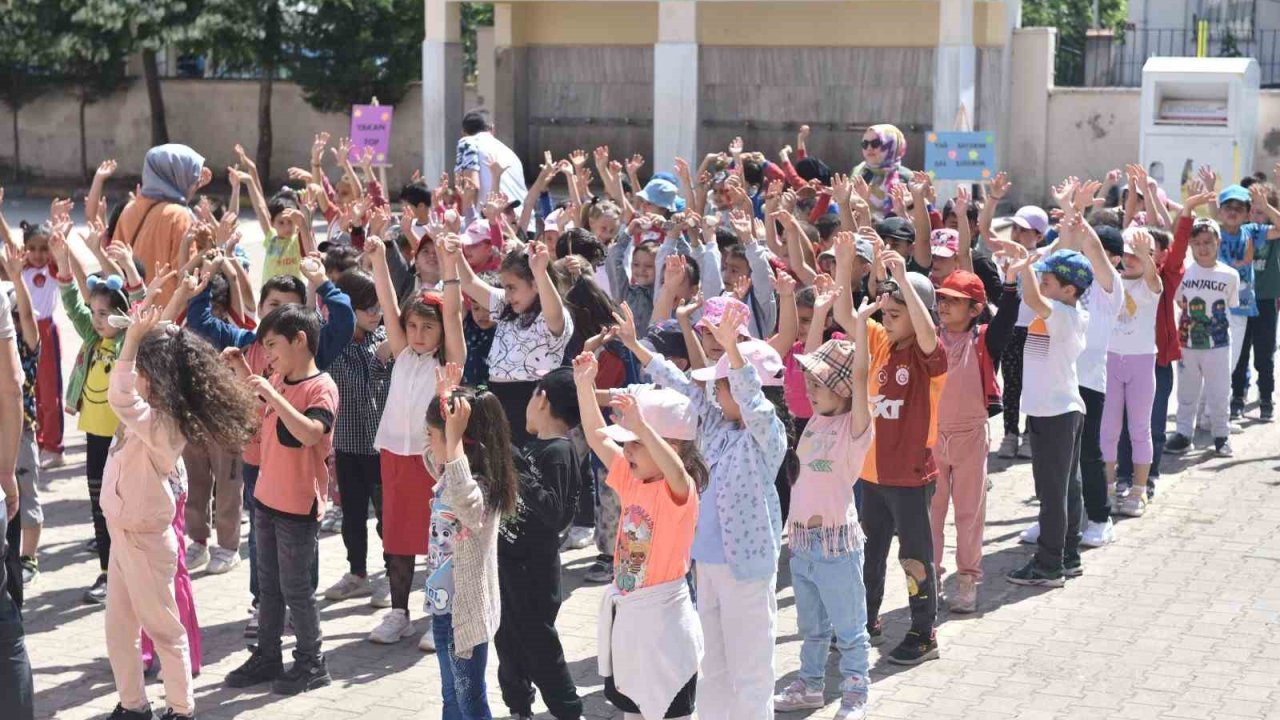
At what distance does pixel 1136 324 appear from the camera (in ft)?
31.4

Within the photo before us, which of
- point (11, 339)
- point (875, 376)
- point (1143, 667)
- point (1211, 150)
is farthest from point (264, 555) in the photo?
point (1211, 150)

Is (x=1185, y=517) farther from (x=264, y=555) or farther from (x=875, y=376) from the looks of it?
(x=264, y=555)

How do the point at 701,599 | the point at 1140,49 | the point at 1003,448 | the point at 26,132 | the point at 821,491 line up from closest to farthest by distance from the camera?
the point at 701,599 < the point at 821,491 < the point at 1003,448 < the point at 1140,49 < the point at 26,132

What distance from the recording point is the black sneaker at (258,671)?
7.19 meters

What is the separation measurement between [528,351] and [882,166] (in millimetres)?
5276

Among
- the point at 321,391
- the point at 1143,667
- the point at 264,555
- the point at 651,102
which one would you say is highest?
the point at 651,102

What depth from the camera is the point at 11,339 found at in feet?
21.4

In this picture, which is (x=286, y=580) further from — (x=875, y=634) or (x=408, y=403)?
(x=875, y=634)

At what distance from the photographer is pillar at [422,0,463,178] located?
23125mm

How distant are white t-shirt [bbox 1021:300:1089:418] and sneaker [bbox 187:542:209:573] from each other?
4234mm

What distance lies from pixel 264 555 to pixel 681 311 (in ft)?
6.66

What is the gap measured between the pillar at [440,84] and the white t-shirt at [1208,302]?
13.6 meters

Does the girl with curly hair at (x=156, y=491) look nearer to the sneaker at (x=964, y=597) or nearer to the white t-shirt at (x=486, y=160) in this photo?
the sneaker at (x=964, y=597)

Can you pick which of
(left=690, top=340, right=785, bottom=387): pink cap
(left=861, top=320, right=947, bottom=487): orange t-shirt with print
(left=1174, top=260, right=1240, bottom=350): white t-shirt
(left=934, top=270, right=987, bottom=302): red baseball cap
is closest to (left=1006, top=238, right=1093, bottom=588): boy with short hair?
(left=934, top=270, right=987, bottom=302): red baseball cap
